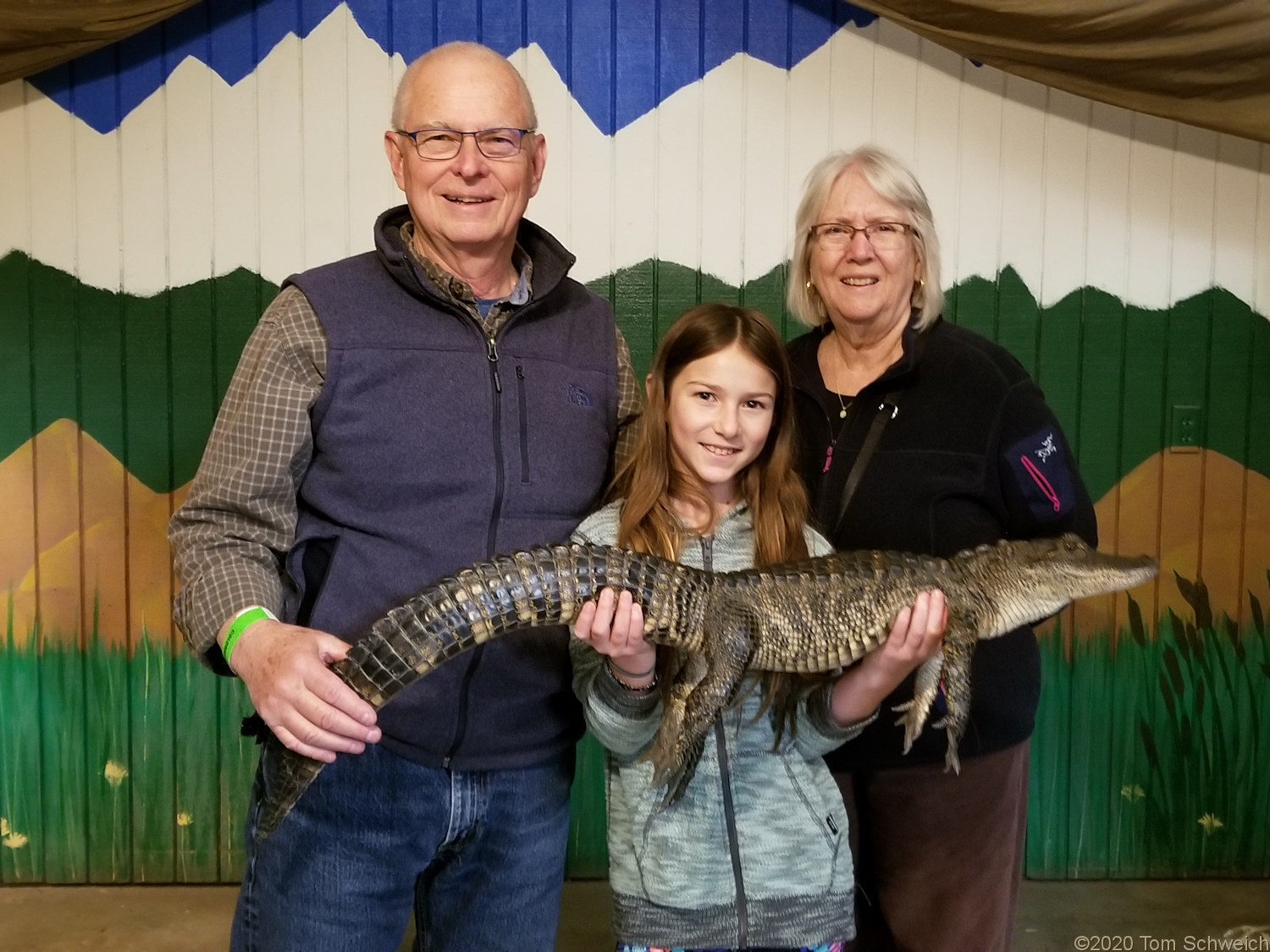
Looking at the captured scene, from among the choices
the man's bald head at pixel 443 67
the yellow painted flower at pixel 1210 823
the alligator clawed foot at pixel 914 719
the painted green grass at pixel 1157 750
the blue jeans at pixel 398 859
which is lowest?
the yellow painted flower at pixel 1210 823

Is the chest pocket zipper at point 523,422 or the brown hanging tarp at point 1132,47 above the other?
the brown hanging tarp at point 1132,47

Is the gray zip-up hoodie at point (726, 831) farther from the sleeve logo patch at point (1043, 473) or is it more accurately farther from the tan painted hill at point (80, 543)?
the tan painted hill at point (80, 543)

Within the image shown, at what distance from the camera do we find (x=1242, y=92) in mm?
3023

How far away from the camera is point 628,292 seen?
336 cm

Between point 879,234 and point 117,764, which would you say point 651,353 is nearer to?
point 879,234

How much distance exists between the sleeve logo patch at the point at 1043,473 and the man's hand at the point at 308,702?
50.4 inches

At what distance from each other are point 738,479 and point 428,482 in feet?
1.79

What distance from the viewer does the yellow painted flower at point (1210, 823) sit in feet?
11.4

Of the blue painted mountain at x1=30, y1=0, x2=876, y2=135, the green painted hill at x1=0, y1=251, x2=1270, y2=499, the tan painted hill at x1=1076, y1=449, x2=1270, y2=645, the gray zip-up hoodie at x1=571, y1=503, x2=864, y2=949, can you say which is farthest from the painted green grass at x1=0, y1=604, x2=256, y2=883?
the tan painted hill at x1=1076, y1=449, x2=1270, y2=645

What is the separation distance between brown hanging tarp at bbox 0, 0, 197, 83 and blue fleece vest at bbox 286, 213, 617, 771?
1963mm

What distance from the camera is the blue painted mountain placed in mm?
3240

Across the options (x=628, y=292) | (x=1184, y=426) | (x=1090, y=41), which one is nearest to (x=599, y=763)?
(x=628, y=292)

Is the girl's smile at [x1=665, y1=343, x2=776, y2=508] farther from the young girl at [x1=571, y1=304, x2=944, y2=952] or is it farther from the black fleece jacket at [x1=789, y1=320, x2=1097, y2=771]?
the black fleece jacket at [x1=789, y1=320, x2=1097, y2=771]

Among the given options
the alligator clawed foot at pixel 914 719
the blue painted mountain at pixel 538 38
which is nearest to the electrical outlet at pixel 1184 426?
the blue painted mountain at pixel 538 38
